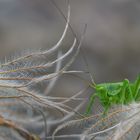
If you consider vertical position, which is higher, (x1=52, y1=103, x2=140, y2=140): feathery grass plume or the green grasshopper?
the green grasshopper

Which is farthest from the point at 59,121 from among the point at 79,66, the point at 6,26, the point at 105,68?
the point at 6,26

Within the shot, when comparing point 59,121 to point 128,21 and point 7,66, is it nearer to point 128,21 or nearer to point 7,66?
point 7,66

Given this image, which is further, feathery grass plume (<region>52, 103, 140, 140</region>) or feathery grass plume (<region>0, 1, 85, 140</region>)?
feathery grass plume (<region>0, 1, 85, 140</region>)

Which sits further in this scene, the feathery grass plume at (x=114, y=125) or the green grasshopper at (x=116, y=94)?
the green grasshopper at (x=116, y=94)

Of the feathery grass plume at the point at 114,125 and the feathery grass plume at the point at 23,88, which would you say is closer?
the feathery grass plume at the point at 114,125

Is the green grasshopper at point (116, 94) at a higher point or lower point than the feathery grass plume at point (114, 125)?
higher

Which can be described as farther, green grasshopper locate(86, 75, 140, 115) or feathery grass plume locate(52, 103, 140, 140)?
green grasshopper locate(86, 75, 140, 115)

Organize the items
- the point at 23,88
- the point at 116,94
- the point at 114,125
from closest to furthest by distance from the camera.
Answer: the point at 114,125, the point at 23,88, the point at 116,94

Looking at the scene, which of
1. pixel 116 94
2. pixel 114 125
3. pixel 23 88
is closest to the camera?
pixel 114 125
